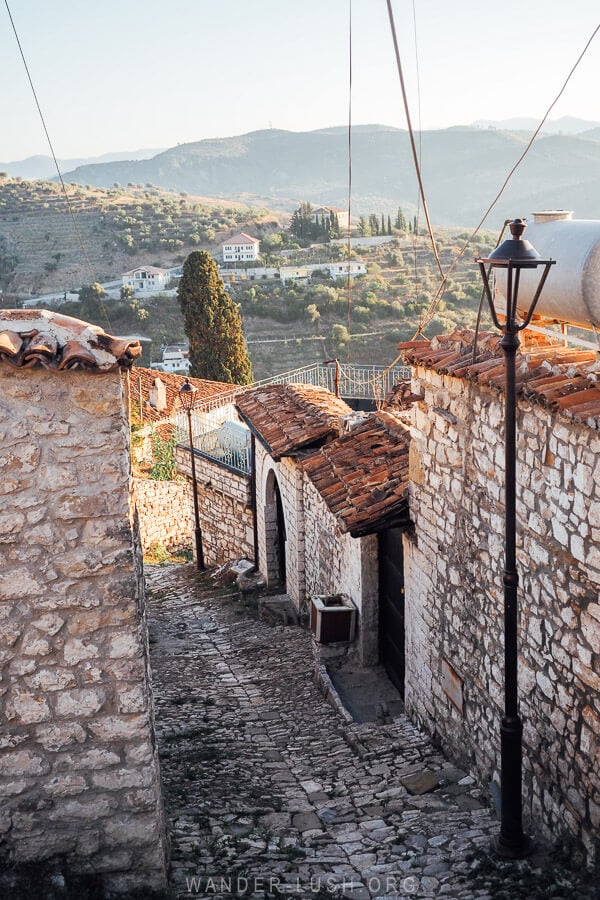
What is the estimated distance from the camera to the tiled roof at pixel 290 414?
419 inches

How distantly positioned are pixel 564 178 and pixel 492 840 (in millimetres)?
120707

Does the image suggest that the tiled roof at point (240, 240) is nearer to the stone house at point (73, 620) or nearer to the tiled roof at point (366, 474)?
the tiled roof at point (366, 474)

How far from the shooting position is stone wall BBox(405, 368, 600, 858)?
432cm

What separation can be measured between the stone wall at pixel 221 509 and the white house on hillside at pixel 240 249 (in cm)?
4543

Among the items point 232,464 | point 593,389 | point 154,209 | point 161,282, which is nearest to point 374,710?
point 593,389

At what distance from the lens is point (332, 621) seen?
339 inches

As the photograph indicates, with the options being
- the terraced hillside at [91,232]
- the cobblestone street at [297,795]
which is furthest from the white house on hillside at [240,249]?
the cobblestone street at [297,795]

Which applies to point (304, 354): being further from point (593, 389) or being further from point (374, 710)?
point (593, 389)

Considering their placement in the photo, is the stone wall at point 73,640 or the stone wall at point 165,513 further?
the stone wall at point 165,513

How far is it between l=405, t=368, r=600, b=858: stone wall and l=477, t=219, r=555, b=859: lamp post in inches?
9.8

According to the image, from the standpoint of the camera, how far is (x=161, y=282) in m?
56.3

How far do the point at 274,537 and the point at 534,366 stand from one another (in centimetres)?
864

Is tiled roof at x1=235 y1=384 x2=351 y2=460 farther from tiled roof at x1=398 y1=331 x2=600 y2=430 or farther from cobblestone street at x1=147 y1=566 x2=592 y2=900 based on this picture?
tiled roof at x1=398 y1=331 x2=600 y2=430

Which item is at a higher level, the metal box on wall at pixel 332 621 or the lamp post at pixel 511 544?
the lamp post at pixel 511 544
